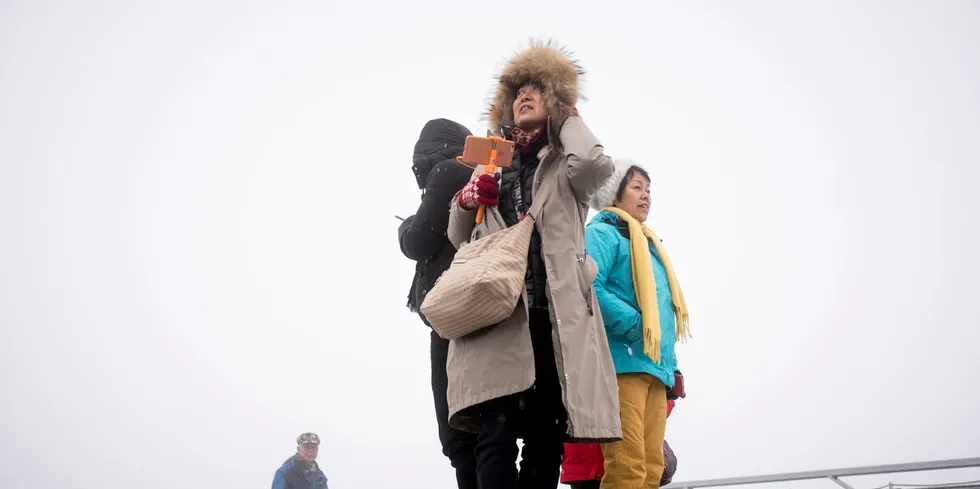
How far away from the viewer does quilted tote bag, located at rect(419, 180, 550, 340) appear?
75.5 inches

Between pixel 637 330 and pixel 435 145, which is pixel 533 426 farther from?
pixel 435 145

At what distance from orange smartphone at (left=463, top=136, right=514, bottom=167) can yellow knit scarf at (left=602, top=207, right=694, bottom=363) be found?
2.96ft

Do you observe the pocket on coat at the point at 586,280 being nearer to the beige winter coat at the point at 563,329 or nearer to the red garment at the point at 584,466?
the beige winter coat at the point at 563,329

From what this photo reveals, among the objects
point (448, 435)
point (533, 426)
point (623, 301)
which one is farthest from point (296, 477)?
point (533, 426)

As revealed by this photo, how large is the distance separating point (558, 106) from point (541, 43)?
0.39 meters

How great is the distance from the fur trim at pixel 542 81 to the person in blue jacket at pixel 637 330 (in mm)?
737

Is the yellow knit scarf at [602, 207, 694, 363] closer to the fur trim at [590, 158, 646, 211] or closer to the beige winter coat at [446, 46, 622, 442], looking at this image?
the fur trim at [590, 158, 646, 211]

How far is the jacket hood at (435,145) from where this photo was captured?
2.85 metres

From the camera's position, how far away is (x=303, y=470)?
7426 millimetres

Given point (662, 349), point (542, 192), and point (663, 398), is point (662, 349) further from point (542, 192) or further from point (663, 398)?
point (542, 192)

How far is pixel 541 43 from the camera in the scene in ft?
8.79

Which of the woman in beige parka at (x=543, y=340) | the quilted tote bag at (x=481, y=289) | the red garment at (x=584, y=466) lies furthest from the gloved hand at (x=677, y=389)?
Answer: the quilted tote bag at (x=481, y=289)

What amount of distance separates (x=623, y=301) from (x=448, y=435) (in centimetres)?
92

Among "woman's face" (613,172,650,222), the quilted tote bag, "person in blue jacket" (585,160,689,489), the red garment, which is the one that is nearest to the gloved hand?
"person in blue jacket" (585,160,689,489)
